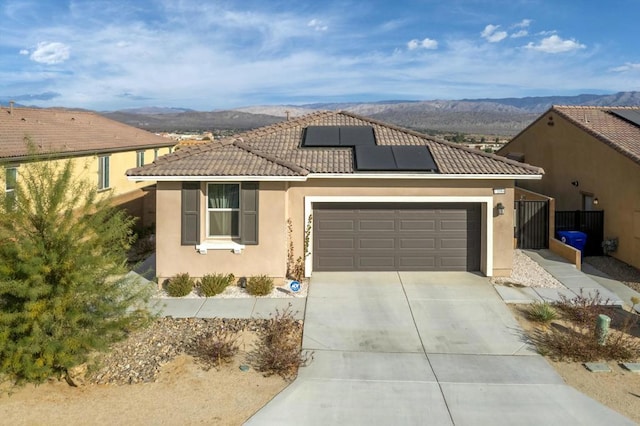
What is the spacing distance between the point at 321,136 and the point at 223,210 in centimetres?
437

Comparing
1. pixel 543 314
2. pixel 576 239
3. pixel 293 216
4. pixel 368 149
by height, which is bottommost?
pixel 543 314

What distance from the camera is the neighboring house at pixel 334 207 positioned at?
1239 centimetres

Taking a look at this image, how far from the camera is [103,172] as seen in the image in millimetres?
21797

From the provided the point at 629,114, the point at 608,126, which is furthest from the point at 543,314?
the point at 629,114

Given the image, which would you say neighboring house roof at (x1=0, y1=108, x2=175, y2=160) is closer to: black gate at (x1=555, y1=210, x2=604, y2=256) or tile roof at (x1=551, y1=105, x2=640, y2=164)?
black gate at (x1=555, y1=210, x2=604, y2=256)

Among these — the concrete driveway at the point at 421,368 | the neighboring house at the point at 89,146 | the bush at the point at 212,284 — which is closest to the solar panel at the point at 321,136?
the concrete driveway at the point at 421,368

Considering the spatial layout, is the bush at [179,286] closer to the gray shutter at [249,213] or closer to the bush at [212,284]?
the bush at [212,284]

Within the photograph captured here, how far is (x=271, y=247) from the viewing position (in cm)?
1249

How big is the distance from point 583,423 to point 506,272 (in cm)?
698

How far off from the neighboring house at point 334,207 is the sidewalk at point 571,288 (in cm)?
136

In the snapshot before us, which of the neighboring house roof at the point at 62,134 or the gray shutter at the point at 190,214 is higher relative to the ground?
the neighboring house roof at the point at 62,134

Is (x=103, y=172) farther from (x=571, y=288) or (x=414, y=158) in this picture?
(x=571, y=288)

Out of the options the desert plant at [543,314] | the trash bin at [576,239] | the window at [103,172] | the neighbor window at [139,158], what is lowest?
the desert plant at [543,314]

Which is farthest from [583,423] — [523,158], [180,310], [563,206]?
[523,158]
